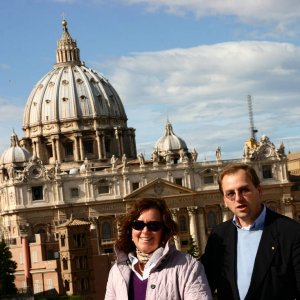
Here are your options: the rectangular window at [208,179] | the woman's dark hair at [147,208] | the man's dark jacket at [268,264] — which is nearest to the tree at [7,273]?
the rectangular window at [208,179]

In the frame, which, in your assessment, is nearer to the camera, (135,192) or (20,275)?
(20,275)

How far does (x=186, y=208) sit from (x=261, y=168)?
29.4 ft

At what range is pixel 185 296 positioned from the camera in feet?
31.9

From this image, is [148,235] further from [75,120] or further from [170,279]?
[75,120]

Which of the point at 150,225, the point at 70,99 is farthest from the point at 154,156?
the point at 150,225

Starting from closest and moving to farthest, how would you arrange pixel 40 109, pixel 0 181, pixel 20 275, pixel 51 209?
pixel 20 275 < pixel 51 209 < pixel 0 181 < pixel 40 109

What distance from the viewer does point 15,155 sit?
108812mm

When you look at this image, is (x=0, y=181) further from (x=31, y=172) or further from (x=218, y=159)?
(x=218, y=159)

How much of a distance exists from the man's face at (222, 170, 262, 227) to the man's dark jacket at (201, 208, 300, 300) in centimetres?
16

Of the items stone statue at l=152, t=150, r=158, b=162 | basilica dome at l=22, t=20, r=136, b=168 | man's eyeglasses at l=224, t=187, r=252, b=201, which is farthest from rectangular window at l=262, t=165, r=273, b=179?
man's eyeglasses at l=224, t=187, r=252, b=201

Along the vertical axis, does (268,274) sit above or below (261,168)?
below

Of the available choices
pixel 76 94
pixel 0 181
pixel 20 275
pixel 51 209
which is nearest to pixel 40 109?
pixel 76 94

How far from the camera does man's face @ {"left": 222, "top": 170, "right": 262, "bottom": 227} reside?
33.8ft

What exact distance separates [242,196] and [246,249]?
524 mm
